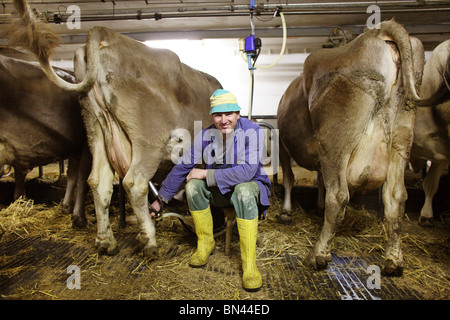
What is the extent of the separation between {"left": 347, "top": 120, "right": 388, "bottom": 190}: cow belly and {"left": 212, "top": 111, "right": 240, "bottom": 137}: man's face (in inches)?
42.3

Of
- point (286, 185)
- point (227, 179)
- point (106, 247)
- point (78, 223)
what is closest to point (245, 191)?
point (227, 179)

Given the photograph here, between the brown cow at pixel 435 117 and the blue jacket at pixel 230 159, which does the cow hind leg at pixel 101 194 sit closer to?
the blue jacket at pixel 230 159

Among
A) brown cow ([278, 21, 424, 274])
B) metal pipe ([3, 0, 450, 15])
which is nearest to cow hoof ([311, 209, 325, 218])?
brown cow ([278, 21, 424, 274])

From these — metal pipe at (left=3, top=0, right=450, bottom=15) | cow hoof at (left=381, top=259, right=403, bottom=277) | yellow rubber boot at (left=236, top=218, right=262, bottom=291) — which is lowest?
cow hoof at (left=381, top=259, right=403, bottom=277)

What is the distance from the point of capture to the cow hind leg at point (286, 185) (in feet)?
12.6

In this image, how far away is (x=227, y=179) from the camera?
2355 millimetres

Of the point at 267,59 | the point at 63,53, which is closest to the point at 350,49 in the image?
the point at 267,59

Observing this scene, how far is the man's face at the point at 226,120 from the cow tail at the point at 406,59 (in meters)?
1.38

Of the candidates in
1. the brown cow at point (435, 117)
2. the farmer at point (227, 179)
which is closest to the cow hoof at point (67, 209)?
the farmer at point (227, 179)

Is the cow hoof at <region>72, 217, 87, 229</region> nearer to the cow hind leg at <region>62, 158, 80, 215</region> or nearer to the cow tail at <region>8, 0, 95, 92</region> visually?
the cow hind leg at <region>62, 158, 80, 215</region>

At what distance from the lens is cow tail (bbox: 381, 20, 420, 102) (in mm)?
2199

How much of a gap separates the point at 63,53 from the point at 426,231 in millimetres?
8414

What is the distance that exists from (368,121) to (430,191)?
2.33m

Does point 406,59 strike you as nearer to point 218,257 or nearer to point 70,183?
point 218,257
